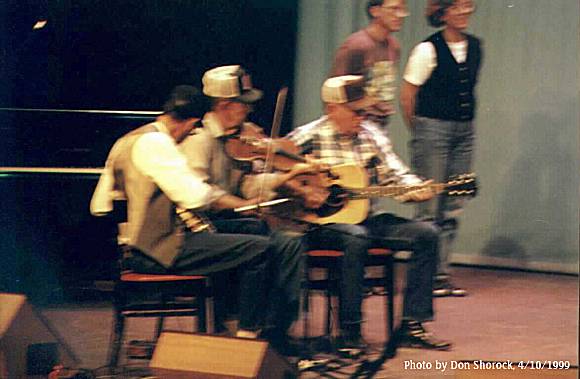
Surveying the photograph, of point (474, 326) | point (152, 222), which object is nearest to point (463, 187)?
point (474, 326)

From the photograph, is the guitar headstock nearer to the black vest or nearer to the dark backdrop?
the black vest

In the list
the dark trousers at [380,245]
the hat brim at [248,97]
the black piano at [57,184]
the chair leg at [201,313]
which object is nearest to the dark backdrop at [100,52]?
the black piano at [57,184]

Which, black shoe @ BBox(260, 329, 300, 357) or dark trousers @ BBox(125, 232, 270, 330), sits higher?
dark trousers @ BBox(125, 232, 270, 330)

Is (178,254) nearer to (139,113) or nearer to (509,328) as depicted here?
(139,113)

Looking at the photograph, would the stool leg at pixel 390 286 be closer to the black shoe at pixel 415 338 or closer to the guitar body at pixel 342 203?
the black shoe at pixel 415 338

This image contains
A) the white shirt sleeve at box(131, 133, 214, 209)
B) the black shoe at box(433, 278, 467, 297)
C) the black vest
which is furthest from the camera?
the black shoe at box(433, 278, 467, 297)

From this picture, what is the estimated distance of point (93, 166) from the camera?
16.2ft

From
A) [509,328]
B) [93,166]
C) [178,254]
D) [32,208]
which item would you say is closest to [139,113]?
[93,166]

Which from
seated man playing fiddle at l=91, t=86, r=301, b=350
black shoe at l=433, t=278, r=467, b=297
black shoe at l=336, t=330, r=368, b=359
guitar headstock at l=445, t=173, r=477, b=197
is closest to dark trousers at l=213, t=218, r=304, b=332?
seated man playing fiddle at l=91, t=86, r=301, b=350

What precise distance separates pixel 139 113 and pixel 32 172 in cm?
55

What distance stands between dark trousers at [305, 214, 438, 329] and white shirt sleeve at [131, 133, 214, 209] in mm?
538

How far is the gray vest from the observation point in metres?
3.92

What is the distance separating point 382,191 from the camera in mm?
4348

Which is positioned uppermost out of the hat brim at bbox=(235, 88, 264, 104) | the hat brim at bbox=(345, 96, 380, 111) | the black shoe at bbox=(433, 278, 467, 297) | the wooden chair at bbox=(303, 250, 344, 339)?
the hat brim at bbox=(235, 88, 264, 104)
